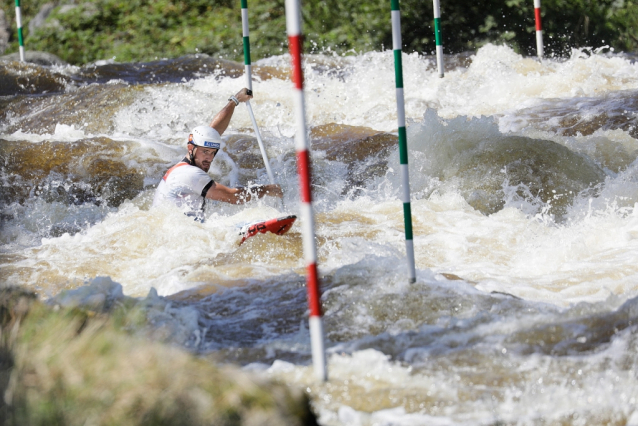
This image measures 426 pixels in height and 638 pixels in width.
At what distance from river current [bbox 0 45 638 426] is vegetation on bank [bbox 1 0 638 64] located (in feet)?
10.7

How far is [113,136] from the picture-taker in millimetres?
7383

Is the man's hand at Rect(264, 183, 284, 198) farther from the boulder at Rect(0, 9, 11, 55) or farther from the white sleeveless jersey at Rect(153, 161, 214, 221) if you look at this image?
the boulder at Rect(0, 9, 11, 55)

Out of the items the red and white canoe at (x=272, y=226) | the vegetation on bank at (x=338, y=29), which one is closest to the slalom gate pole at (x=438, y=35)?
the vegetation on bank at (x=338, y=29)

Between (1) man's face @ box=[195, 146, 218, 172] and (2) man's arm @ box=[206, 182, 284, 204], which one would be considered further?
(1) man's face @ box=[195, 146, 218, 172]

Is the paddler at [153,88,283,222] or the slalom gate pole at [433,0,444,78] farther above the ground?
the slalom gate pole at [433,0,444,78]

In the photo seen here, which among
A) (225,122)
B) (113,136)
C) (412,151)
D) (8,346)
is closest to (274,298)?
(8,346)

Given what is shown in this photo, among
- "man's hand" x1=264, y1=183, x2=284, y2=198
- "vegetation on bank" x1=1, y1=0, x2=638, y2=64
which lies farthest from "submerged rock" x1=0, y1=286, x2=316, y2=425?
"vegetation on bank" x1=1, y1=0, x2=638, y2=64

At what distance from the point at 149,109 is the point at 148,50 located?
6.49 metres

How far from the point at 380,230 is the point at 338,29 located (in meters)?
9.38

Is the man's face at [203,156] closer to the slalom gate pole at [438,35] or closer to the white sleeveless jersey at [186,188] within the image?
the white sleeveless jersey at [186,188]

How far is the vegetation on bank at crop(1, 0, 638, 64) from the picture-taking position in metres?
13.4

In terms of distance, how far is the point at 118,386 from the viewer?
1.94 metres

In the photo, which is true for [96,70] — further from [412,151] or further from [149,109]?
[412,151]

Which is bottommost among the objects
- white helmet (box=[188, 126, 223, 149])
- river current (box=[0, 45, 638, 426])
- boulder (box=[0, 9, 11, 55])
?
river current (box=[0, 45, 638, 426])
